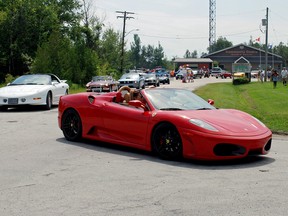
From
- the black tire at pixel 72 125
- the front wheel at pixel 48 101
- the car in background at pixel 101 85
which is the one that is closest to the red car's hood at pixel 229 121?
the black tire at pixel 72 125

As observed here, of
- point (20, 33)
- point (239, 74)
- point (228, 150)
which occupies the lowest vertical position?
point (228, 150)

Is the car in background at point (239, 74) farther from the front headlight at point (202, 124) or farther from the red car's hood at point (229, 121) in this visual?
the front headlight at point (202, 124)

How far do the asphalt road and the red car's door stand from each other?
0.25 metres

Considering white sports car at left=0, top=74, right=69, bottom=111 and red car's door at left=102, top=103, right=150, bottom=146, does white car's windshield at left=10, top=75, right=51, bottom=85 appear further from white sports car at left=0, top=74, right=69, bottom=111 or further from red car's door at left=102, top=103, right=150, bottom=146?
red car's door at left=102, top=103, right=150, bottom=146

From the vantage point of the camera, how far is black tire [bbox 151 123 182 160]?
24.1ft

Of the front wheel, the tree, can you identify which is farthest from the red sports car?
the tree

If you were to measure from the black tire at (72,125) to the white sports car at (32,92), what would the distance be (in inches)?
280

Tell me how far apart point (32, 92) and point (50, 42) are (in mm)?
23997

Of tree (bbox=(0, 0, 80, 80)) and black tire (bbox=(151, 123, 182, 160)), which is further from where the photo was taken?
tree (bbox=(0, 0, 80, 80))

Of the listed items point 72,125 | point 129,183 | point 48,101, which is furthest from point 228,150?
point 48,101

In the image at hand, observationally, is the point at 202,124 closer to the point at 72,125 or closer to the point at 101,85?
the point at 72,125

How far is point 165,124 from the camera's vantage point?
7465 mm

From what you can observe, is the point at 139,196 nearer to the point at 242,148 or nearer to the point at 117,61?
the point at 242,148

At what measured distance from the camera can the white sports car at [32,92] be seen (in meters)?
16.3
